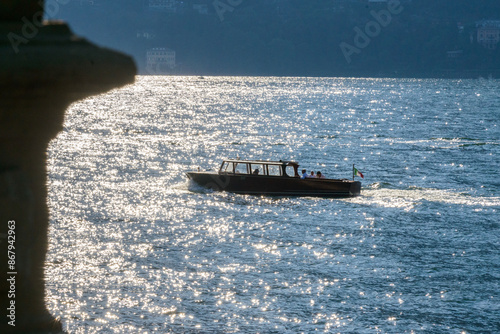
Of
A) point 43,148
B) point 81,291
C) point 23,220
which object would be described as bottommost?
point 81,291

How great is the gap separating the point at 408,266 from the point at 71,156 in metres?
54.5

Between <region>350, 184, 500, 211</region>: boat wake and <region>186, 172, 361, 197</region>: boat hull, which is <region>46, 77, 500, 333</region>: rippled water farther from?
<region>186, 172, 361, 197</region>: boat hull

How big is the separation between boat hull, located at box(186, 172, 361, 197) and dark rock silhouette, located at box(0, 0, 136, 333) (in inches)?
1917

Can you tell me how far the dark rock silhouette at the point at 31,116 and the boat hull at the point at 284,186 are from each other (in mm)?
48703

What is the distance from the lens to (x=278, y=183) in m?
54.2

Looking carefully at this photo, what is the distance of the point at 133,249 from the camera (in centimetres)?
3744

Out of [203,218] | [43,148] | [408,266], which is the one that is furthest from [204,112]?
[43,148]

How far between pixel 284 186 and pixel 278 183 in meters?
0.52

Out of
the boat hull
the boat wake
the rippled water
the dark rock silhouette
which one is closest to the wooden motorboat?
the boat hull

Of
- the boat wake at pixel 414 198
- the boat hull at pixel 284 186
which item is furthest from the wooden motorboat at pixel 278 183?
the boat wake at pixel 414 198

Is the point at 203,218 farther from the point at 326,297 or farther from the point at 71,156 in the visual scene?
the point at 71,156

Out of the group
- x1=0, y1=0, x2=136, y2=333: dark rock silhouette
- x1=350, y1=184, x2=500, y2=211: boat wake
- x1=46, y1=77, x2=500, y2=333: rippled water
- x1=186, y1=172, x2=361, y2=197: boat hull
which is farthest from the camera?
x1=186, y1=172, x2=361, y2=197: boat hull

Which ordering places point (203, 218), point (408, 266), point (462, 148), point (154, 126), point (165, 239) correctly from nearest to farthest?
1. point (408, 266)
2. point (165, 239)
3. point (203, 218)
4. point (462, 148)
5. point (154, 126)

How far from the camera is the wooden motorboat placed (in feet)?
176
